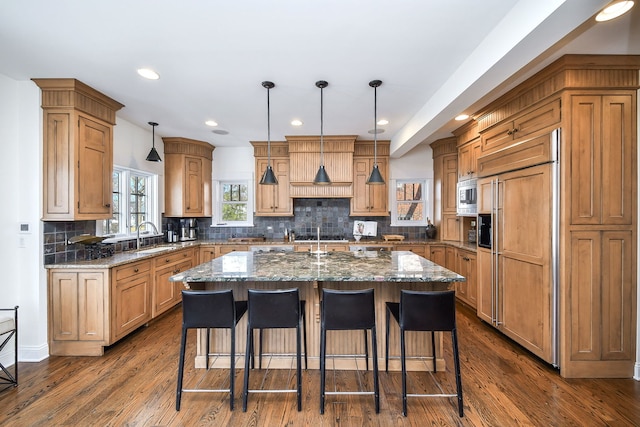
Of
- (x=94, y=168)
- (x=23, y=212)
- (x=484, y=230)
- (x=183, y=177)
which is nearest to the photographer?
(x=23, y=212)

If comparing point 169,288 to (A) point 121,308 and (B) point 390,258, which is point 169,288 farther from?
(B) point 390,258

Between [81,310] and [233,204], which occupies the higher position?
[233,204]

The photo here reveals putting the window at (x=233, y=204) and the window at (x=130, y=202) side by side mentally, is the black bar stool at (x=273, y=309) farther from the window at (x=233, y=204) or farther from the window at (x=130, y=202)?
the window at (x=233, y=204)

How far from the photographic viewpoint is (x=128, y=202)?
4.07 meters

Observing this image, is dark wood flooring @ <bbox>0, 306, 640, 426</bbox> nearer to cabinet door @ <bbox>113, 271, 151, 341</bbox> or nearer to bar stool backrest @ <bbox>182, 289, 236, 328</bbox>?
cabinet door @ <bbox>113, 271, 151, 341</bbox>

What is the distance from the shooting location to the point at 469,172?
416 centimetres

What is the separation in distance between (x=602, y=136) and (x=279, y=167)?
4.04m

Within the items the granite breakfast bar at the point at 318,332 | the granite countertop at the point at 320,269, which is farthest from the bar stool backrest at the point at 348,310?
the granite breakfast bar at the point at 318,332

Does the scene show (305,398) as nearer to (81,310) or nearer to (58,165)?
(81,310)

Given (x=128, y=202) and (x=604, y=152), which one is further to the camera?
(x=128, y=202)

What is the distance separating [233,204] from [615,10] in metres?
5.14

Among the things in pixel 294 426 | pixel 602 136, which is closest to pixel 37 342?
pixel 294 426

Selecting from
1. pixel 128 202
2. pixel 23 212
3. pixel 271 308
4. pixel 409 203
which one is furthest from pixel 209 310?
pixel 409 203

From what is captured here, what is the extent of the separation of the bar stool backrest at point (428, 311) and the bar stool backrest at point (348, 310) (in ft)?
0.78
